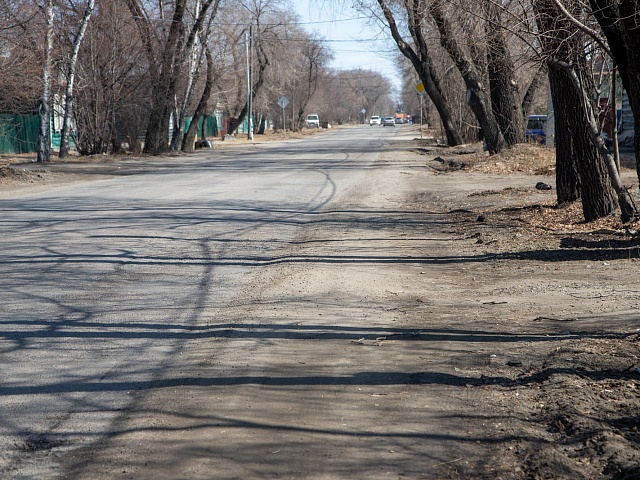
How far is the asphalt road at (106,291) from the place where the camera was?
4.42 metres

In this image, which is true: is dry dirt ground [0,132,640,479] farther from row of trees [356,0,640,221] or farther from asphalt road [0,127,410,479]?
asphalt road [0,127,410,479]

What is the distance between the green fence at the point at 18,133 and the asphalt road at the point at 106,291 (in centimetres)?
1836

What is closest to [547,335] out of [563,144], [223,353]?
[223,353]

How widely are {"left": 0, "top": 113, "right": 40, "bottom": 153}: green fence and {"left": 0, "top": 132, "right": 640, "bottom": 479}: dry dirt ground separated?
89.2 ft

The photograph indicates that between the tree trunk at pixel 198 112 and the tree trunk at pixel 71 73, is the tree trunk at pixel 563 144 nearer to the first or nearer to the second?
the tree trunk at pixel 71 73

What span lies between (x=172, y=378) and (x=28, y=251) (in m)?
5.39

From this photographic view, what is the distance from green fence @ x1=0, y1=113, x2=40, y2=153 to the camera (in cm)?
3403

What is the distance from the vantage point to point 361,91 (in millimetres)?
183750

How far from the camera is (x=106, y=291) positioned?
299 inches

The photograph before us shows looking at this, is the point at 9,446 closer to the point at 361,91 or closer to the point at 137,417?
the point at 137,417

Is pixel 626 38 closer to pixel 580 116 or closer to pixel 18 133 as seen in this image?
pixel 580 116

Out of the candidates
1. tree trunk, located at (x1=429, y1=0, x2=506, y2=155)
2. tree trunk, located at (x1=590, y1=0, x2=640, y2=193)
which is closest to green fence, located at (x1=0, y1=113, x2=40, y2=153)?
tree trunk, located at (x1=429, y1=0, x2=506, y2=155)

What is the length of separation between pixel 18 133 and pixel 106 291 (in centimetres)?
3113

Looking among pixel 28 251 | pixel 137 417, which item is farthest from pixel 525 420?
pixel 28 251
